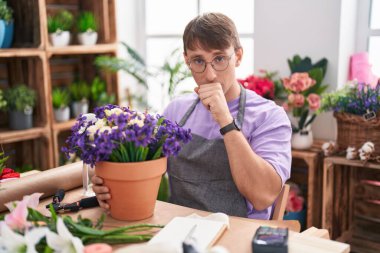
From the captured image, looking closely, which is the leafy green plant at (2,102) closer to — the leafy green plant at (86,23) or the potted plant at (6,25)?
the potted plant at (6,25)

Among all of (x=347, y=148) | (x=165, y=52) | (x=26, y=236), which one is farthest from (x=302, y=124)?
(x=26, y=236)

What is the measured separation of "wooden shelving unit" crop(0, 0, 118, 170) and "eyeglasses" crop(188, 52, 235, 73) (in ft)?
5.19

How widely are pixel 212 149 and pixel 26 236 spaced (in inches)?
36.0

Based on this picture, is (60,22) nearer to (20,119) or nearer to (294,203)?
(20,119)

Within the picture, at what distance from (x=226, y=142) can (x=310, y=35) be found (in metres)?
1.63

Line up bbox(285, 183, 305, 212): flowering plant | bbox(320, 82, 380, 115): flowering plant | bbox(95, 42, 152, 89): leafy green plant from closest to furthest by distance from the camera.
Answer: bbox(320, 82, 380, 115): flowering plant < bbox(285, 183, 305, 212): flowering plant < bbox(95, 42, 152, 89): leafy green plant

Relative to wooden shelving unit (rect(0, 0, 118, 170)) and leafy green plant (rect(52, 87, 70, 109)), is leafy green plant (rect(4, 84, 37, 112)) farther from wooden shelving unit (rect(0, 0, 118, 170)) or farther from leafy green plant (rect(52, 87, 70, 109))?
leafy green plant (rect(52, 87, 70, 109))

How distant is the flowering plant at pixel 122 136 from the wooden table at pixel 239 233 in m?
0.17

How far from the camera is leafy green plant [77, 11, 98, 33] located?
3355 mm

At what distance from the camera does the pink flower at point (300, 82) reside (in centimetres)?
274

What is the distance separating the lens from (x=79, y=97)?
349 cm

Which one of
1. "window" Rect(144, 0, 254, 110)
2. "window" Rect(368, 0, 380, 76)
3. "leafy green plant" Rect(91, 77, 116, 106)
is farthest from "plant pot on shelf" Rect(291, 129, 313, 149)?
"leafy green plant" Rect(91, 77, 116, 106)

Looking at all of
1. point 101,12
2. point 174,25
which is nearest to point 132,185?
point 101,12

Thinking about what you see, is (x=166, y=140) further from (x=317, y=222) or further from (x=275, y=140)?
(x=317, y=222)
